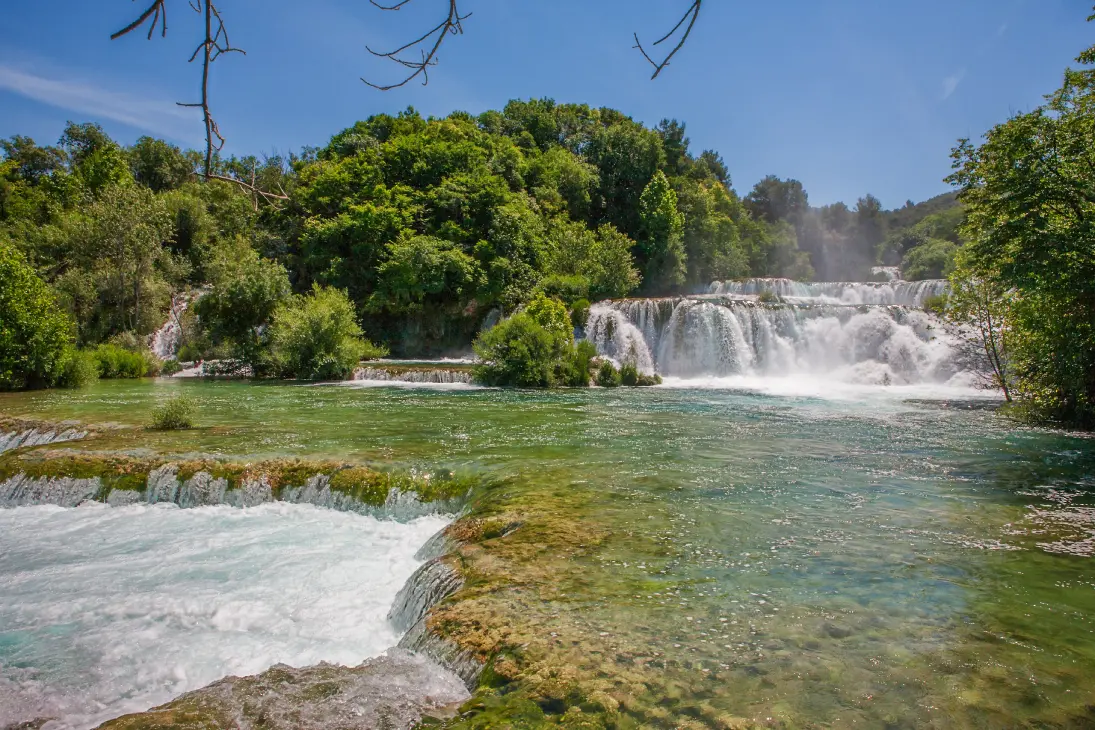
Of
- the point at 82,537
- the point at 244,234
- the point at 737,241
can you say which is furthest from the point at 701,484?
the point at 737,241

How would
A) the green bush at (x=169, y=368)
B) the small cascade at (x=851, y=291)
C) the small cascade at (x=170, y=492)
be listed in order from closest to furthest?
the small cascade at (x=170, y=492), the green bush at (x=169, y=368), the small cascade at (x=851, y=291)

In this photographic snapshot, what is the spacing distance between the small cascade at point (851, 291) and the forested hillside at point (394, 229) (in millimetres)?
6481

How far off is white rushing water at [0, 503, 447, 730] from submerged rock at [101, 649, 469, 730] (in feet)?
2.34

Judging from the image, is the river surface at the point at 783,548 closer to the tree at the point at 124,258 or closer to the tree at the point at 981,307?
the tree at the point at 981,307

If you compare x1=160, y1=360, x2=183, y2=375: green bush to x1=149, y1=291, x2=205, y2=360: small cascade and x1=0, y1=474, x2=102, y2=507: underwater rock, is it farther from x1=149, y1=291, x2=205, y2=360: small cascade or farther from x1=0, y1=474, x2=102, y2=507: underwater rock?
x1=0, y1=474, x2=102, y2=507: underwater rock

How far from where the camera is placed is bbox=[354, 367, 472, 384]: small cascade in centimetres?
2288

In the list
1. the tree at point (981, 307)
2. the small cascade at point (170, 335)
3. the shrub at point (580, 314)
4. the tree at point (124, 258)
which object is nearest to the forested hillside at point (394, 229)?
Result: the tree at point (124, 258)

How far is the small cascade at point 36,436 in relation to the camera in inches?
445

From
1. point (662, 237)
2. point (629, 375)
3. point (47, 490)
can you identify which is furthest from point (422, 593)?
point (662, 237)

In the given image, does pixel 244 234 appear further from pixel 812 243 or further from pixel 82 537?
pixel 812 243

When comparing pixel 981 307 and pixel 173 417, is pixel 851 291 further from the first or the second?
pixel 173 417

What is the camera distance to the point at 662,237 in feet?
148

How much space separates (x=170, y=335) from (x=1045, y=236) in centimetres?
3684

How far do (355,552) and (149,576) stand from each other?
6.47 feet
